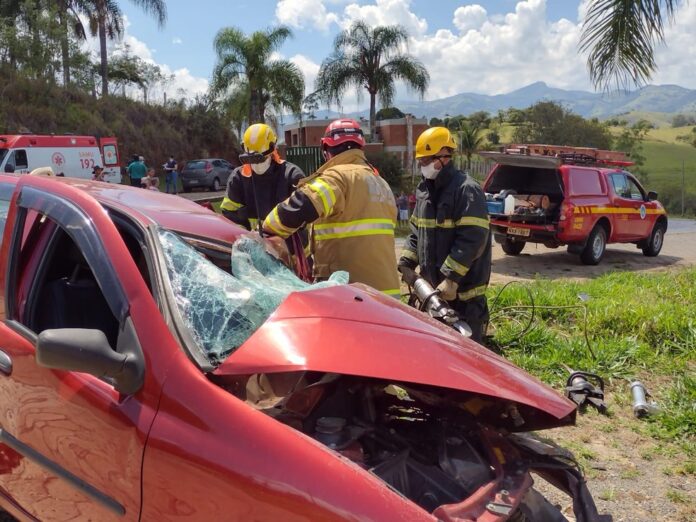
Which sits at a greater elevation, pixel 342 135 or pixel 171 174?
pixel 342 135

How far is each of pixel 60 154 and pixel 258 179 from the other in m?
16.6

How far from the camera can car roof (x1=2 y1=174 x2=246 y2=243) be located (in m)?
2.41

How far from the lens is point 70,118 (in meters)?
26.9

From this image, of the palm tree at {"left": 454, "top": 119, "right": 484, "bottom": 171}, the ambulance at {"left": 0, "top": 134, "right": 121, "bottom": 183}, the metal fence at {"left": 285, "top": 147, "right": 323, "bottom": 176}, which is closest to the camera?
the ambulance at {"left": 0, "top": 134, "right": 121, "bottom": 183}

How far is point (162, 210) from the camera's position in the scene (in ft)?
8.76

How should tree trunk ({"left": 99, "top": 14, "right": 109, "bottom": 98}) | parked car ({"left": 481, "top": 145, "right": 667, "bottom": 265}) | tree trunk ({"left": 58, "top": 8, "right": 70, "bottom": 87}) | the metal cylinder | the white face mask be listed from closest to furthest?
the metal cylinder < the white face mask < parked car ({"left": 481, "top": 145, "right": 667, "bottom": 265}) < tree trunk ({"left": 58, "top": 8, "right": 70, "bottom": 87}) < tree trunk ({"left": 99, "top": 14, "right": 109, "bottom": 98})

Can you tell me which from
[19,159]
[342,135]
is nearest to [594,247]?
[342,135]

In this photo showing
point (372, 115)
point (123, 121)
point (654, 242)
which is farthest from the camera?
point (123, 121)

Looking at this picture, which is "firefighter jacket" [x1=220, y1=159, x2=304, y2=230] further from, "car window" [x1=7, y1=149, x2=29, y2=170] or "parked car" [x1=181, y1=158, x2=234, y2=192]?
"parked car" [x1=181, y1=158, x2=234, y2=192]

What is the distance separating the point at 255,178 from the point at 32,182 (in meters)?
2.48

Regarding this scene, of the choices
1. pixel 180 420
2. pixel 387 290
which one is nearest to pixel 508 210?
pixel 387 290

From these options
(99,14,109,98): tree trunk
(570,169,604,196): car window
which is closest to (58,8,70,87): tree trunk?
(99,14,109,98): tree trunk

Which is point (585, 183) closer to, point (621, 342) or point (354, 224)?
point (621, 342)

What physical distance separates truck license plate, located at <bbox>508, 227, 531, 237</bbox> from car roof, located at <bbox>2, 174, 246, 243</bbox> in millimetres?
8897
